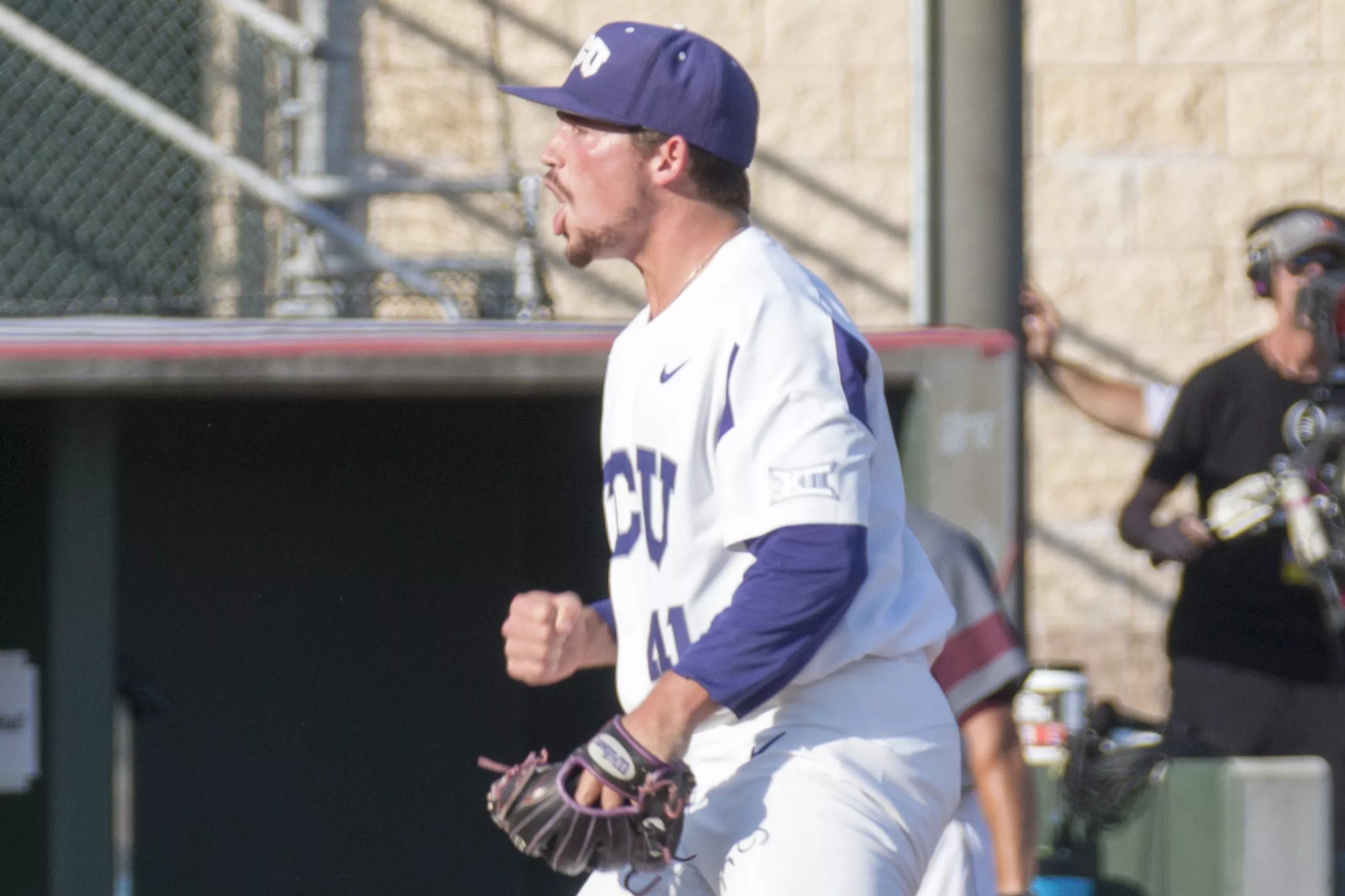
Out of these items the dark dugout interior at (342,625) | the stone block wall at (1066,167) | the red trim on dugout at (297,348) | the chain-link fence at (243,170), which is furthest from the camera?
the stone block wall at (1066,167)

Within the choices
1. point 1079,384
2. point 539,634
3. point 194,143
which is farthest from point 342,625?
point 194,143

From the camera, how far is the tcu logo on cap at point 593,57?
7.46 ft

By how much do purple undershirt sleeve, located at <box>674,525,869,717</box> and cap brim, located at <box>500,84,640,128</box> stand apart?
1.77ft

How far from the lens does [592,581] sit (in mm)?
4336

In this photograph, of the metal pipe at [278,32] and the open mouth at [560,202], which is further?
the metal pipe at [278,32]

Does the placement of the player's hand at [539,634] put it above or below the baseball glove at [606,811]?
above

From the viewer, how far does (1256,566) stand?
4328 mm

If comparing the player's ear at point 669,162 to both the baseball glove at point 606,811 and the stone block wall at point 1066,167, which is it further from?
the stone block wall at point 1066,167

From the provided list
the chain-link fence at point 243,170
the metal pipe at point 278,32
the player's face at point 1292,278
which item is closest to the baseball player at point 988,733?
the player's face at point 1292,278

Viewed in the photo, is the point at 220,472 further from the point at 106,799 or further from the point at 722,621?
the point at 722,621

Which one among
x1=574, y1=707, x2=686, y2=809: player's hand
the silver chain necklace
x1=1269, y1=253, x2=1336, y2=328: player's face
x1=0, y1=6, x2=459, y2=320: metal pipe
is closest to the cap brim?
the silver chain necklace

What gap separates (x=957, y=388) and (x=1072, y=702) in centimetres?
120

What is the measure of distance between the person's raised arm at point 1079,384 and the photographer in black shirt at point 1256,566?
0.13 meters

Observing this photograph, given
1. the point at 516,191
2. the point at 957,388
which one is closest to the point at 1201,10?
the point at 516,191
